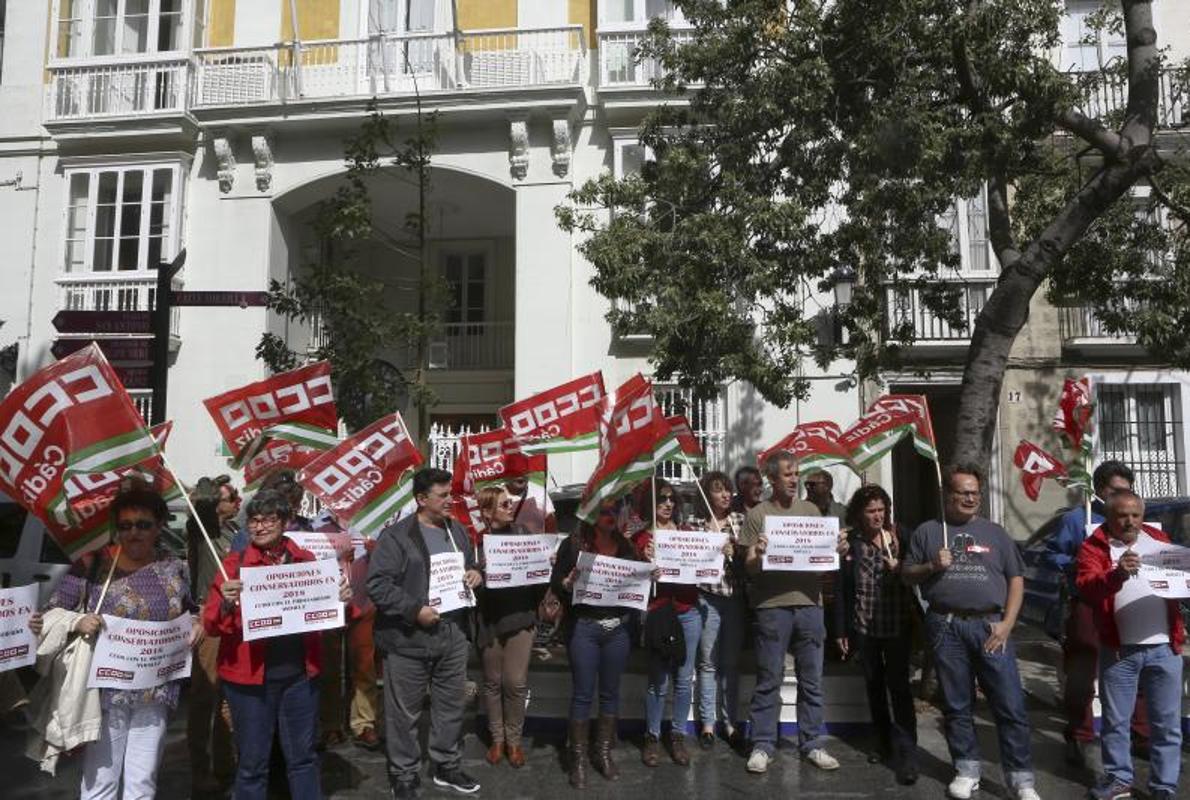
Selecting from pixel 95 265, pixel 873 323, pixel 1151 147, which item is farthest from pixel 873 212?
pixel 95 265

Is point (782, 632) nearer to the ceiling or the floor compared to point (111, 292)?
nearer to the floor

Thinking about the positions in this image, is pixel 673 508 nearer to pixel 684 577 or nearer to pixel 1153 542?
pixel 684 577

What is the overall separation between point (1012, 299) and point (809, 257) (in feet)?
6.66

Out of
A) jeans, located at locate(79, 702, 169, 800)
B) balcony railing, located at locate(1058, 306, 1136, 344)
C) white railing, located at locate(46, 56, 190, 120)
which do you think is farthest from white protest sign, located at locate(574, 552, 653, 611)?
white railing, located at locate(46, 56, 190, 120)

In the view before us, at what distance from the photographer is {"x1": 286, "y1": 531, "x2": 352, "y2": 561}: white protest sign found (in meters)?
5.62

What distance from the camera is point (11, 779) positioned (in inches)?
244

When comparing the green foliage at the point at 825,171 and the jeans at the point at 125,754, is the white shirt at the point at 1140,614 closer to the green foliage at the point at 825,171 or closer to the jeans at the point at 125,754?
the green foliage at the point at 825,171

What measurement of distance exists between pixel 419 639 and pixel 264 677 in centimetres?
106

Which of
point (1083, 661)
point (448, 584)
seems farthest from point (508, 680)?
point (1083, 661)

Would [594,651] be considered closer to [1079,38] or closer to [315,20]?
[315,20]

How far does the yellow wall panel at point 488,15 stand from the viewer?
15625mm

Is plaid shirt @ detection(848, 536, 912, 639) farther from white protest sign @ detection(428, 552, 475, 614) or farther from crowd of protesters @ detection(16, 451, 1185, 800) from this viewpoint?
white protest sign @ detection(428, 552, 475, 614)

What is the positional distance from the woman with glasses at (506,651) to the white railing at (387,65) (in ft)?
34.4

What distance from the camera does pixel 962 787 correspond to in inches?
218
